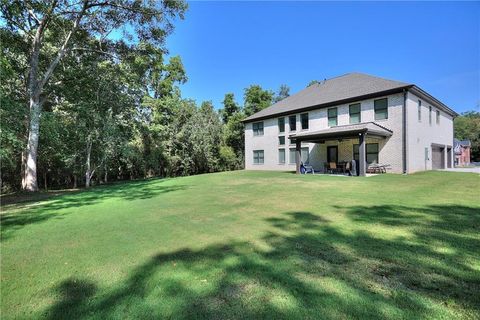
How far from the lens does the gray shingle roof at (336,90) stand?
17.6 m

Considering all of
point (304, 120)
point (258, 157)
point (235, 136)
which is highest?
point (304, 120)

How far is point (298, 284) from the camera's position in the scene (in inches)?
105

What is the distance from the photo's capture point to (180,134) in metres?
27.1

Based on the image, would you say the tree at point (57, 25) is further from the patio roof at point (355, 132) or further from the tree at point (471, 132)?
the tree at point (471, 132)

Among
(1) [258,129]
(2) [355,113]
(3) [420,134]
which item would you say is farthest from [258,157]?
(3) [420,134]

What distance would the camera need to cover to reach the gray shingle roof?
17.6 m

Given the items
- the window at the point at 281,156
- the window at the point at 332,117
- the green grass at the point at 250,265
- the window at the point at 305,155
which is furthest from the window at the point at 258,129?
the green grass at the point at 250,265

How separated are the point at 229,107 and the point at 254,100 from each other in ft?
11.6

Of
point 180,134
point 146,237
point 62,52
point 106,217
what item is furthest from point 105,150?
point 146,237

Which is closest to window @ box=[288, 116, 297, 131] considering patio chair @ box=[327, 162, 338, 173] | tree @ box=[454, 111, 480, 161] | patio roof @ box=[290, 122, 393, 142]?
patio roof @ box=[290, 122, 393, 142]

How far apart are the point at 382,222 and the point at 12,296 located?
542cm

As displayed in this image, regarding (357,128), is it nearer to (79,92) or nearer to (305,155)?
(305,155)

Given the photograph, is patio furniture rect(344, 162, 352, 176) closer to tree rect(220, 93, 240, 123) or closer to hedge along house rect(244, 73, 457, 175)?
hedge along house rect(244, 73, 457, 175)

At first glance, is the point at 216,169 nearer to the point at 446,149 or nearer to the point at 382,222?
the point at 446,149
